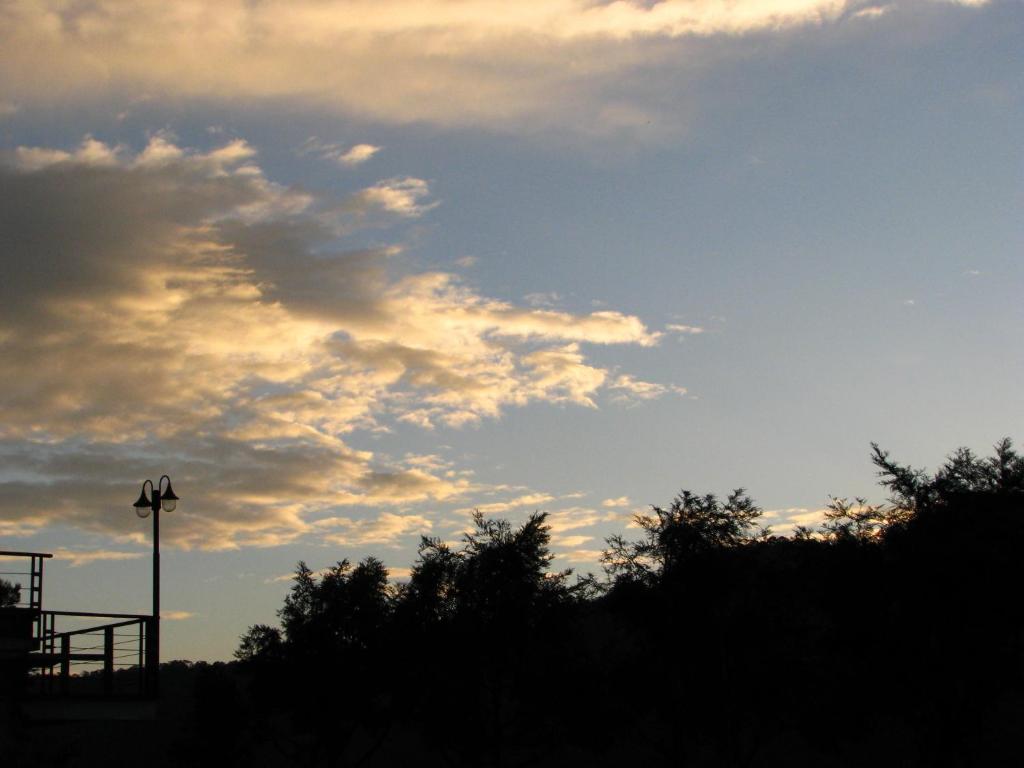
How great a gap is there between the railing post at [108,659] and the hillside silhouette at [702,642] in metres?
25.2

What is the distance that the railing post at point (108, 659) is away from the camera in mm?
25453

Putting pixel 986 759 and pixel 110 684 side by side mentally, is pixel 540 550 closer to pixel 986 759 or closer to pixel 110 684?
pixel 986 759

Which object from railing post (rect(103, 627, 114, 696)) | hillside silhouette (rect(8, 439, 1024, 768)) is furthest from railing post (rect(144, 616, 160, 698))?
hillside silhouette (rect(8, 439, 1024, 768))

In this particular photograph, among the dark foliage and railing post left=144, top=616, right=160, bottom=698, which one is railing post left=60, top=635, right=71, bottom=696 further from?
the dark foliage

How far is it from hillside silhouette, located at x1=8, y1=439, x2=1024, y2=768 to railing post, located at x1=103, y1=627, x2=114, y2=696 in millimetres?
25229

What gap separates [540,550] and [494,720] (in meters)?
8.30

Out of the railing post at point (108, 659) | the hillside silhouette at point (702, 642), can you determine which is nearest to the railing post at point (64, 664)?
the railing post at point (108, 659)

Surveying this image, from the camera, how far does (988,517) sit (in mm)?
38281

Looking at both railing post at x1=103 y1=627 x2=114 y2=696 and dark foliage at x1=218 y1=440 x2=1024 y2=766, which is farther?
dark foliage at x1=218 y1=440 x2=1024 y2=766

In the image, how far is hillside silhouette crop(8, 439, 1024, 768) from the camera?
3928 centimetres

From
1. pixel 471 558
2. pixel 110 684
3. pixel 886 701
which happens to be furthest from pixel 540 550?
pixel 110 684

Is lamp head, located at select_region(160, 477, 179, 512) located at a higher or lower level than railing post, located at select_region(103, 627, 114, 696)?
higher

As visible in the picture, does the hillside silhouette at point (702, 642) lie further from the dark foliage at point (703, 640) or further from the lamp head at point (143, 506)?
the lamp head at point (143, 506)

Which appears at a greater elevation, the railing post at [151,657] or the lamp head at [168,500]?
the lamp head at [168,500]
